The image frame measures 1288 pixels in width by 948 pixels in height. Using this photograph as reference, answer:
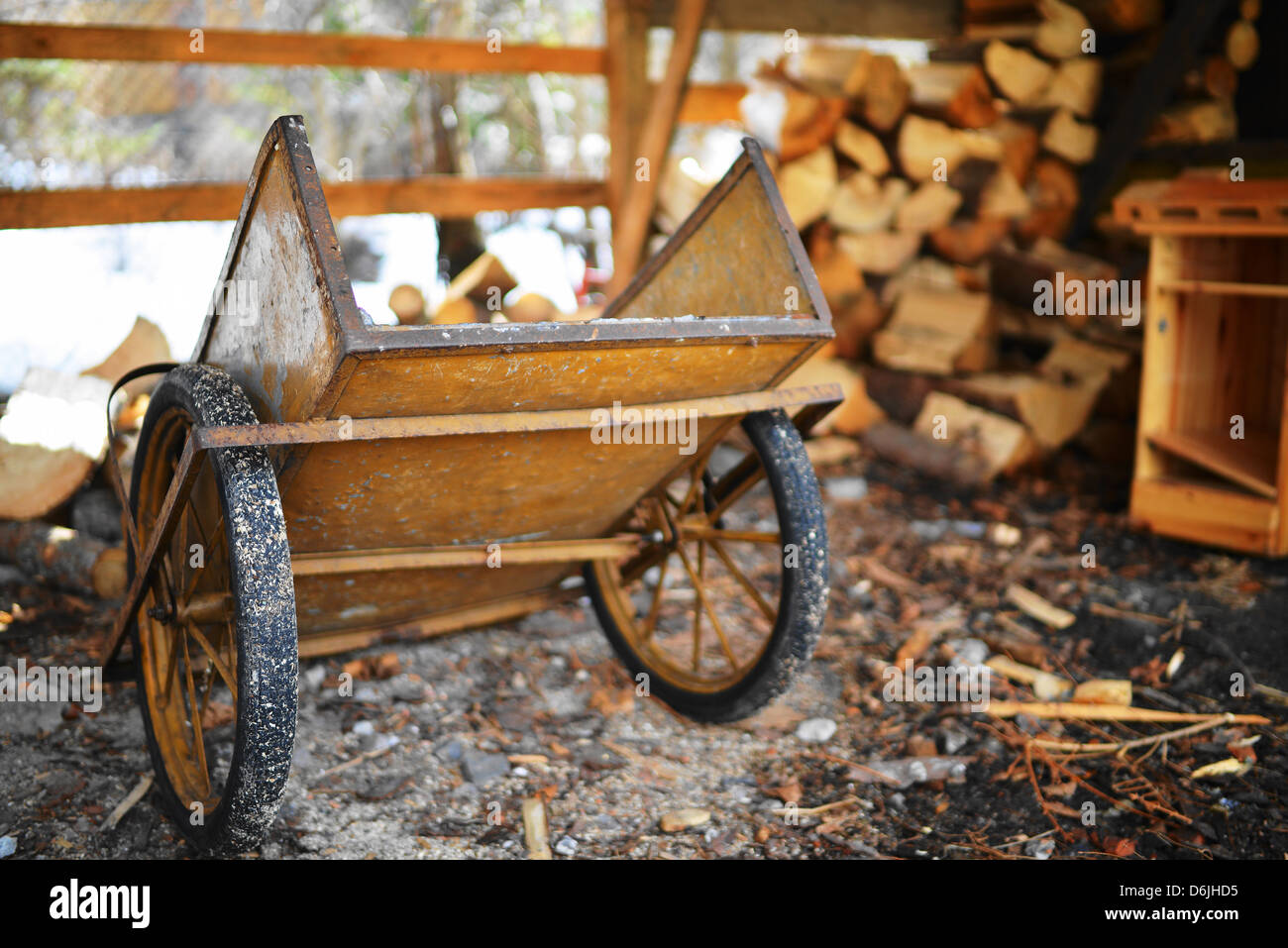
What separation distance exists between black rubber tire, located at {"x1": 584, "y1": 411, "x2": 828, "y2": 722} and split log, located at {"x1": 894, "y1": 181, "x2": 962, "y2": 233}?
2.58m

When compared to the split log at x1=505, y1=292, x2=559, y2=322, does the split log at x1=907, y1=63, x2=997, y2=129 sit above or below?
above

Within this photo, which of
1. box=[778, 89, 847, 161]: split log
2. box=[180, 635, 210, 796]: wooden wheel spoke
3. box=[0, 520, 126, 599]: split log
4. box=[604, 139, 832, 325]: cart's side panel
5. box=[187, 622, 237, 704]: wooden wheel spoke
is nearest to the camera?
box=[187, 622, 237, 704]: wooden wheel spoke

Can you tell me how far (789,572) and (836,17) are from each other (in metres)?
3.87

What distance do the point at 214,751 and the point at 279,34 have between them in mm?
3063

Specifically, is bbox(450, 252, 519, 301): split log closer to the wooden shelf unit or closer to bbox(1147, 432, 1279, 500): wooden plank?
the wooden shelf unit

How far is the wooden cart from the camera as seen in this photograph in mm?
1914

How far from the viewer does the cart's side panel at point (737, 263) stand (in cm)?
243

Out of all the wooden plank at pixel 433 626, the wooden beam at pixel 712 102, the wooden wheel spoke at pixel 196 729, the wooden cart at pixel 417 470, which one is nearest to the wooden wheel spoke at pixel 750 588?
the wooden cart at pixel 417 470

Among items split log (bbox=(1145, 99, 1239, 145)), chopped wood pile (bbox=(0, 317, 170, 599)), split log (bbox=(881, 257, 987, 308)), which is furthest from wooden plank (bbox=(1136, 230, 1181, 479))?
chopped wood pile (bbox=(0, 317, 170, 599))

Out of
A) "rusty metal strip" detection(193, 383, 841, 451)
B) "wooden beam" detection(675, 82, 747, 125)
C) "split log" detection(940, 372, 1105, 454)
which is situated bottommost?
"rusty metal strip" detection(193, 383, 841, 451)

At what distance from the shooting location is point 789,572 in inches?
99.9

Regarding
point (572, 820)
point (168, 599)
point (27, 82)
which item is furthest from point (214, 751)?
point (27, 82)

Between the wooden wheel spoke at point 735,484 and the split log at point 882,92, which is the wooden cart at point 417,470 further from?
the split log at point 882,92
